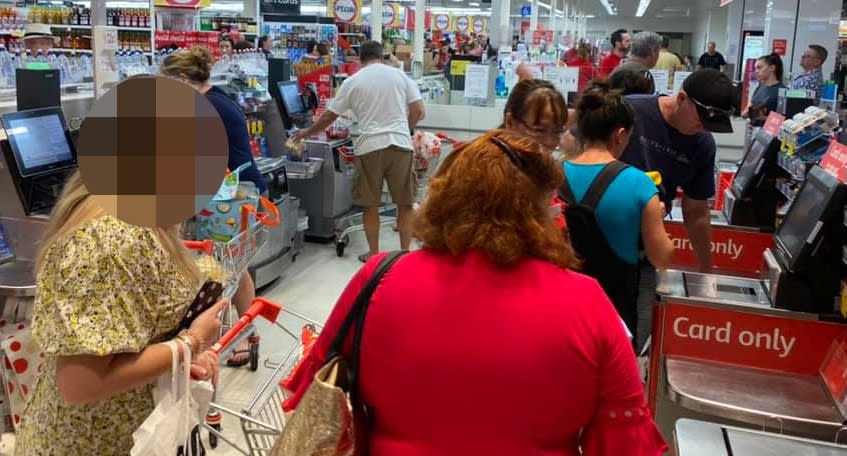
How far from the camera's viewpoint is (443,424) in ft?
4.35

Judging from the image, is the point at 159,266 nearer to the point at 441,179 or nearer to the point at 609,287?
the point at 441,179

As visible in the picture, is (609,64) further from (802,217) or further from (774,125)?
(802,217)

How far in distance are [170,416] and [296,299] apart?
378 centimetres

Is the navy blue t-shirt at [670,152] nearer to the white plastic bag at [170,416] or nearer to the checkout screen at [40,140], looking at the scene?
the white plastic bag at [170,416]

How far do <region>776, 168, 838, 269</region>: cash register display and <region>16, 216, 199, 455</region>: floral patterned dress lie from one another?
5.78 ft

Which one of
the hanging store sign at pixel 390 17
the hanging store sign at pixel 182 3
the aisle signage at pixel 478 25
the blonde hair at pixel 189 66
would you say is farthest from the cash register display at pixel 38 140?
the aisle signage at pixel 478 25

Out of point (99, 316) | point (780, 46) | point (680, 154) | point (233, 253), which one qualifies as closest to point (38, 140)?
point (233, 253)

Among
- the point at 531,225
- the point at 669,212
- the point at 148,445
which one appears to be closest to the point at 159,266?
the point at 148,445

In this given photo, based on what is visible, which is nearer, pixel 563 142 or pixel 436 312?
pixel 436 312

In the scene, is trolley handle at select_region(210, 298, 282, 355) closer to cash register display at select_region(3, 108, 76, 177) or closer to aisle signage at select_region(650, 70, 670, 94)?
cash register display at select_region(3, 108, 76, 177)

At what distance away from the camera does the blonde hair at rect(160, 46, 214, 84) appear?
4.03 m

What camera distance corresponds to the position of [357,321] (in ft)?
4.46

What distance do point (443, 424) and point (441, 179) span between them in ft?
1.40

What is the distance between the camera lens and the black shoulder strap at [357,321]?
1.35 m
